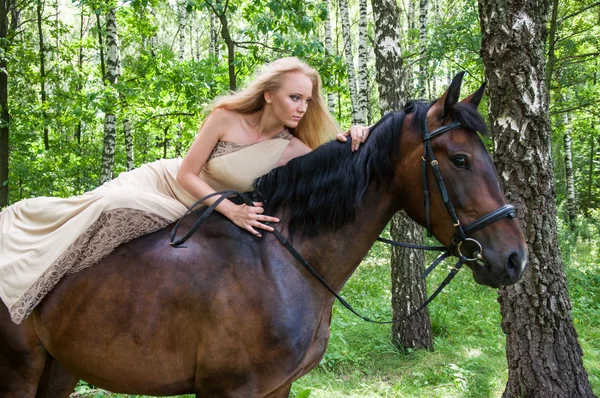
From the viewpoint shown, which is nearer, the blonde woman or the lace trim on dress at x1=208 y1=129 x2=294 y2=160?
the blonde woman

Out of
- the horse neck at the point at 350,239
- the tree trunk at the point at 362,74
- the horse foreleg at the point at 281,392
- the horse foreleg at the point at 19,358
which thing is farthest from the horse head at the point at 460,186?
the tree trunk at the point at 362,74

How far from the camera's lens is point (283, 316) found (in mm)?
2215

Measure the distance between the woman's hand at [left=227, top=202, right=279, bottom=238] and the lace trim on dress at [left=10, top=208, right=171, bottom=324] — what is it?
1.89 feet

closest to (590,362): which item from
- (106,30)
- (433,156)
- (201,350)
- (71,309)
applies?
(433,156)

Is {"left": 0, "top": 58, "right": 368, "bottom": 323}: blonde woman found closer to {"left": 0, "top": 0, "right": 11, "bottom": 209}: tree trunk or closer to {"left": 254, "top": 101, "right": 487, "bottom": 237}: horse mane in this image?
{"left": 254, "top": 101, "right": 487, "bottom": 237}: horse mane

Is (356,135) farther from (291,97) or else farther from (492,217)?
(492,217)

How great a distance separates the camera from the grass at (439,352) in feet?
15.4

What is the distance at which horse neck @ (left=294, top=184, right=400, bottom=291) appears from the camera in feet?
7.84

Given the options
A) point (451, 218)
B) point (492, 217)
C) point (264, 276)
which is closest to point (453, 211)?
point (451, 218)

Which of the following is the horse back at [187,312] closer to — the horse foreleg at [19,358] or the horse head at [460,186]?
the horse foreleg at [19,358]

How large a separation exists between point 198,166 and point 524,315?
9.46 ft

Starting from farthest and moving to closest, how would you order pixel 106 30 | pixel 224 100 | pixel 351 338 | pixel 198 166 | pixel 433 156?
pixel 106 30 → pixel 351 338 → pixel 224 100 → pixel 198 166 → pixel 433 156

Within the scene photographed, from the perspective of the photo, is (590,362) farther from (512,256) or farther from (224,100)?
(224,100)

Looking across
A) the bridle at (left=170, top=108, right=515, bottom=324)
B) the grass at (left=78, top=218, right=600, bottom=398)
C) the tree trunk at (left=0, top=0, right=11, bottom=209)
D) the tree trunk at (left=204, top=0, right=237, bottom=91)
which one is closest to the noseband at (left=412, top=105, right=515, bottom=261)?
the bridle at (left=170, top=108, right=515, bottom=324)
